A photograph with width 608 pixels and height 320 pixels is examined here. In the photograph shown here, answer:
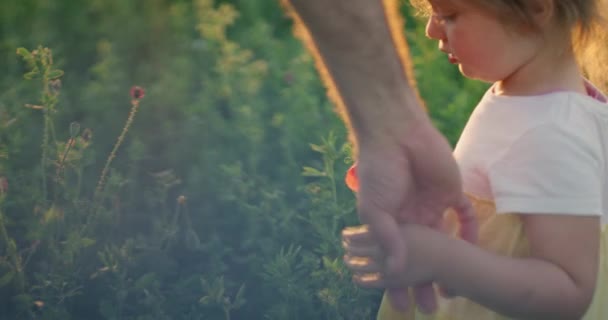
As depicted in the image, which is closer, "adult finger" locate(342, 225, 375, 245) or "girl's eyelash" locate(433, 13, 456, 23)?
"adult finger" locate(342, 225, 375, 245)

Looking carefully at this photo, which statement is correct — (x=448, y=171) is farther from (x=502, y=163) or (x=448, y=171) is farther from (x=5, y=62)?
(x=5, y=62)

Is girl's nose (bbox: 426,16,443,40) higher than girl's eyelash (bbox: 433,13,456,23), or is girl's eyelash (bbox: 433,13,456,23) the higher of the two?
girl's eyelash (bbox: 433,13,456,23)

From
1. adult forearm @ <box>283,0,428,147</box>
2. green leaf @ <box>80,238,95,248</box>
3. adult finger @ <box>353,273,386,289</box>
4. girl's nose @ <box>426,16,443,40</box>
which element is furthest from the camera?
green leaf @ <box>80,238,95,248</box>

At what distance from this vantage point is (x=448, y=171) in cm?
182

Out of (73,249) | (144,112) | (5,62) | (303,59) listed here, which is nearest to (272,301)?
(73,249)

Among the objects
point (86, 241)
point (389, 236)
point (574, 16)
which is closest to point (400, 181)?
point (389, 236)

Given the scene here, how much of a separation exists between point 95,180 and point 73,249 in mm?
589

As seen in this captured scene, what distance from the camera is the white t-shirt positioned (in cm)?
185

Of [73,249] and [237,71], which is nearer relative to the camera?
[73,249]

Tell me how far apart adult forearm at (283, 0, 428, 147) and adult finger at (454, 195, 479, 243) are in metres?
0.18

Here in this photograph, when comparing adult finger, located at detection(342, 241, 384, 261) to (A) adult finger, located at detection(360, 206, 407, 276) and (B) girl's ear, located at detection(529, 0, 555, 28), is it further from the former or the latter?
(B) girl's ear, located at detection(529, 0, 555, 28)

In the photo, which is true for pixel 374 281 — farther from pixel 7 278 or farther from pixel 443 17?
pixel 7 278

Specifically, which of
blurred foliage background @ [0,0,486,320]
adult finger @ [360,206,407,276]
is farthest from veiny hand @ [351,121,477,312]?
blurred foliage background @ [0,0,486,320]

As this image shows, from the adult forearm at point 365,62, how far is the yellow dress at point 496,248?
0.30 meters
